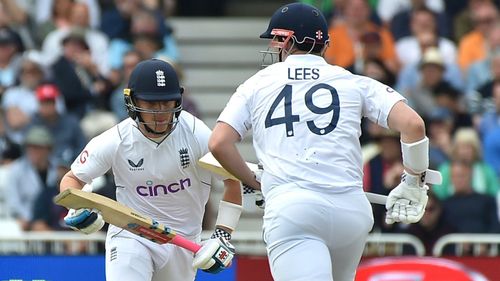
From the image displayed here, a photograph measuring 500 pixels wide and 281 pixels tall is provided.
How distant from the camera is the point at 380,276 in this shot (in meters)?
10.0

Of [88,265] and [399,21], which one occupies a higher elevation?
[399,21]

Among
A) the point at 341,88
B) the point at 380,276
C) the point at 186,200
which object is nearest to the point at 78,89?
the point at 380,276

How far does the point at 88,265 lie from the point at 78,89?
390 cm

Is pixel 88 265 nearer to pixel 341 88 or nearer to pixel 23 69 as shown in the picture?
pixel 341 88

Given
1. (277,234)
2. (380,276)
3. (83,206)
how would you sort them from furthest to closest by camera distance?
(380,276) → (83,206) → (277,234)

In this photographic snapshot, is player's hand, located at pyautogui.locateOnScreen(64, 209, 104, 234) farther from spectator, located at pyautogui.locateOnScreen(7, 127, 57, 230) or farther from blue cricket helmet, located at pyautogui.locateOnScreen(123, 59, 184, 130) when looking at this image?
spectator, located at pyautogui.locateOnScreen(7, 127, 57, 230)

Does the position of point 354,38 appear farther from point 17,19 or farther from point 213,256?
point 213,256

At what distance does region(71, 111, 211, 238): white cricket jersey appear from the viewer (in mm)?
8188

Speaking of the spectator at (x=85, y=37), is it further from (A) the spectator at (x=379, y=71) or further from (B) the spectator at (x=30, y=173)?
(A) the spectator at (x=379, y=71)

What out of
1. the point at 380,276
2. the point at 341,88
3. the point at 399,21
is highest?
the point at 341,88

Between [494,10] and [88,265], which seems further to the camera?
[494,10]

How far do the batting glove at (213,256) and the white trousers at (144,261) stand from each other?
1.02 feet

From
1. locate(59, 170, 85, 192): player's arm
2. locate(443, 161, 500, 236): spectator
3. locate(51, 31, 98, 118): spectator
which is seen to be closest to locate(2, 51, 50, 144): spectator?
locate(51, 31, 98, 118): spectator

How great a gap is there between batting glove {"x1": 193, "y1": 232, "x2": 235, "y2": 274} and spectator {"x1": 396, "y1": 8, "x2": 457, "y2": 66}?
6.19 metres
